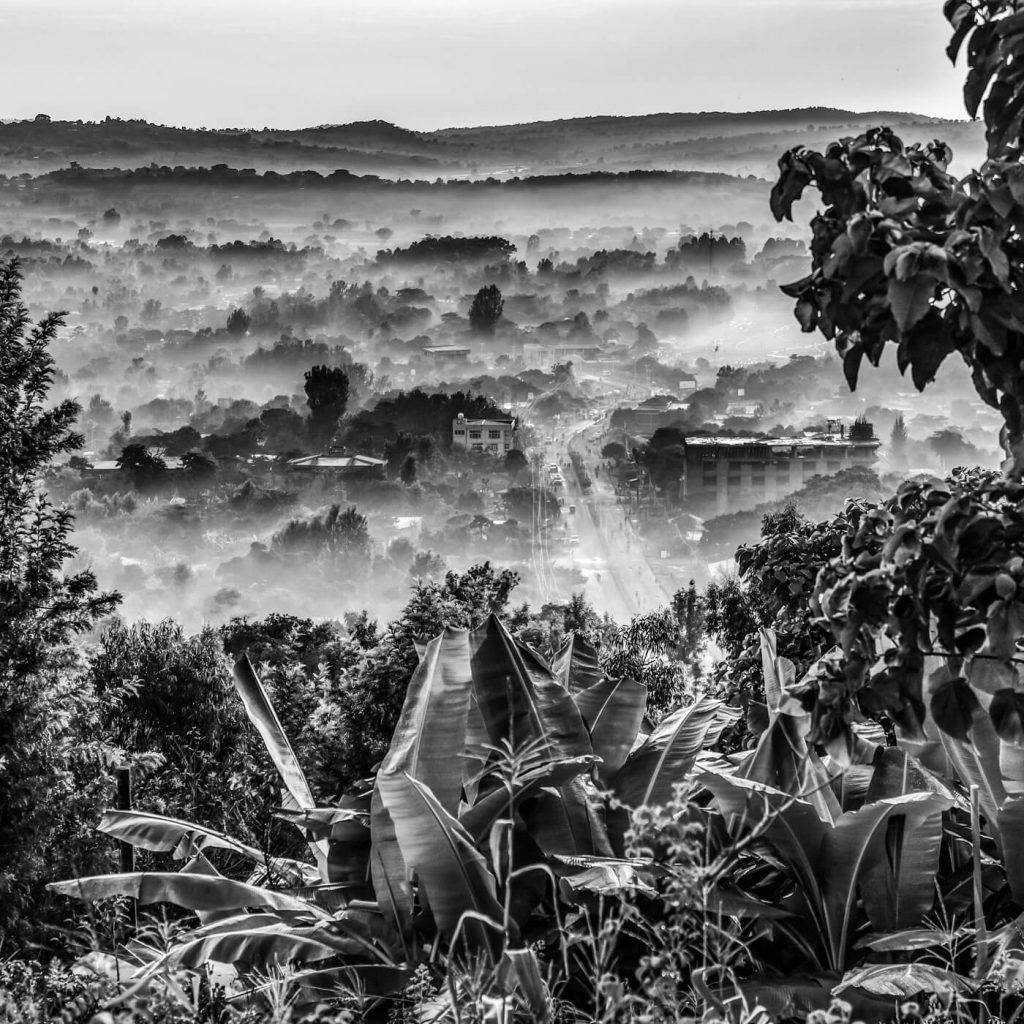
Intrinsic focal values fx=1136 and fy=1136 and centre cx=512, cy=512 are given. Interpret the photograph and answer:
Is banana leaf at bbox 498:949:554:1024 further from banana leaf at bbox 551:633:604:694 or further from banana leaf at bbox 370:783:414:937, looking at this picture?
banana leaf at bbox 551:633:604:694

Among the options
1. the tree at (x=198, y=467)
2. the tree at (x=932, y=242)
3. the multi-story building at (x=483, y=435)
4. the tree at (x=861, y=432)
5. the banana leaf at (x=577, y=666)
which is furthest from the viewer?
the multi-story building at (x=483, y=435)

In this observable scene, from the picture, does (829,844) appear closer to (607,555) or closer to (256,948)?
(256,948)

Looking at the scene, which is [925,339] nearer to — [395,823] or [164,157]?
[395,823]

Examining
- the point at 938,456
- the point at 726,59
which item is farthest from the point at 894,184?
the point at 938,456

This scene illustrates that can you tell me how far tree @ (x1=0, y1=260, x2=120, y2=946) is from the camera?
8.19 meters

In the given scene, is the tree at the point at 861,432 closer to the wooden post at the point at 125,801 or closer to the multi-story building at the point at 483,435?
the multi-story building at the point at 483,435

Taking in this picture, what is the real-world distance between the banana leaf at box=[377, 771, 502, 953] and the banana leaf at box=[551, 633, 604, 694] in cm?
138

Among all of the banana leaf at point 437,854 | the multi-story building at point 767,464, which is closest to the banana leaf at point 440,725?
the banana leaf at point 437,854

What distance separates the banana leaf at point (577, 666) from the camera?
3992mm

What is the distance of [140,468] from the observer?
153 ft

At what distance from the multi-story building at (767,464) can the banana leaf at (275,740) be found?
124ft

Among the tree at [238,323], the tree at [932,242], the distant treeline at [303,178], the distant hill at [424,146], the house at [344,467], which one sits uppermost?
the distant hill at [424,146]

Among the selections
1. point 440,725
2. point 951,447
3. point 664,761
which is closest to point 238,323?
point 951,447

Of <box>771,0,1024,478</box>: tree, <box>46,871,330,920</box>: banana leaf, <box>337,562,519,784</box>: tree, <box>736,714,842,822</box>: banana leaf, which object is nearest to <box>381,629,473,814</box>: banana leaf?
<box>46,871,330,920</box>: banana leaf
